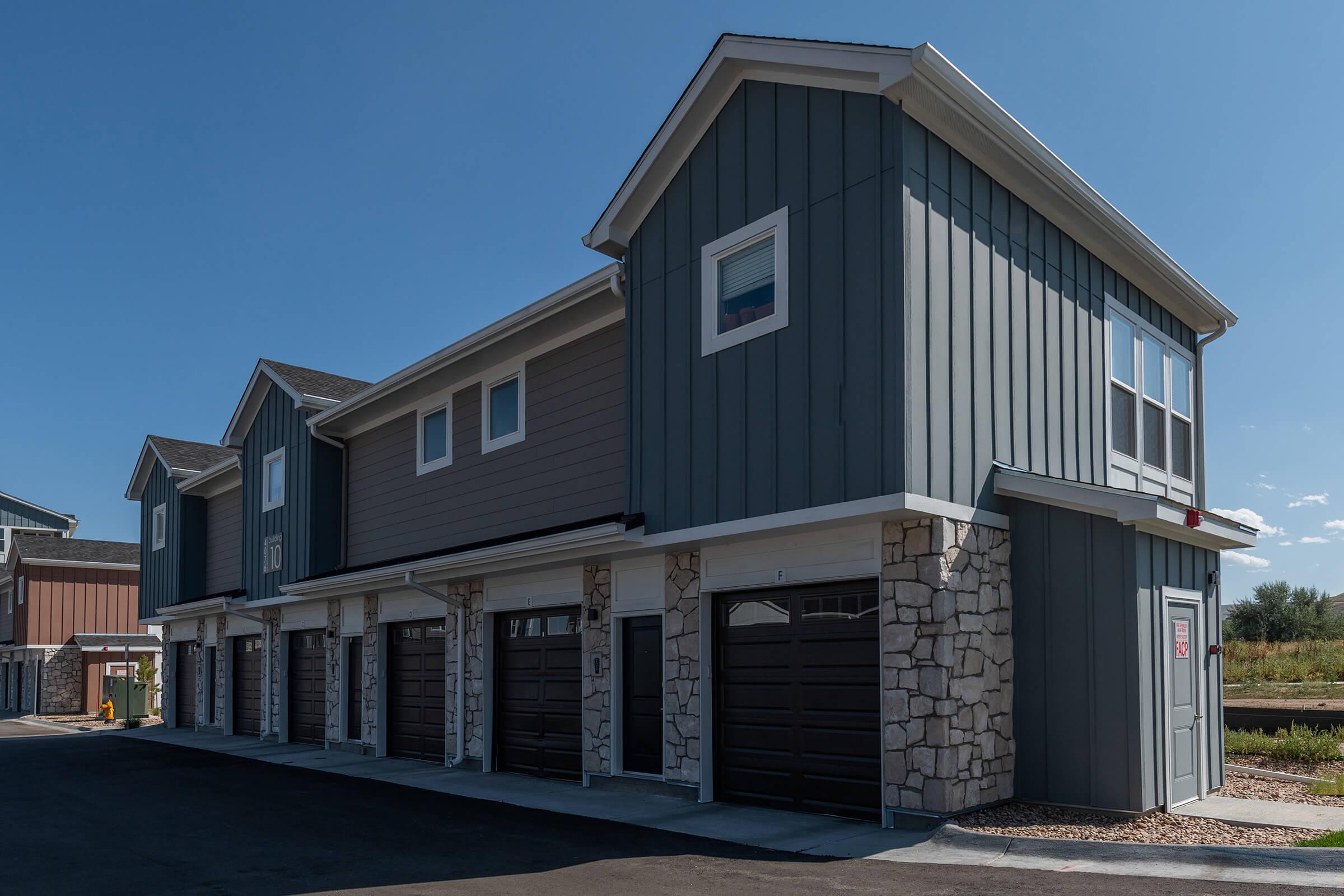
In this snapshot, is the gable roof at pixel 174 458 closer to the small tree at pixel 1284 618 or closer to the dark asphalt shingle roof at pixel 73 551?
the dark asphalt shingle roof at pixel 73 551

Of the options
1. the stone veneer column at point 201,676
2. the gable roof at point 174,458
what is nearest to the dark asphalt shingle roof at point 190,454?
the gable roof at point 174,458

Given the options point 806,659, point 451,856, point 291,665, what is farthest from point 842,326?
point 291,665

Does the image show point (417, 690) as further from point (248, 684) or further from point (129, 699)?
point (129, 699)

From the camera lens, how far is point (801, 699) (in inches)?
432

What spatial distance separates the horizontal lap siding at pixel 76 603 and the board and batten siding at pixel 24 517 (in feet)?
47.5

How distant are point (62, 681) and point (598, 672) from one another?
Answer: 33.5m

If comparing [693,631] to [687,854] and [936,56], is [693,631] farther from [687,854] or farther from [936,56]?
[936,56]

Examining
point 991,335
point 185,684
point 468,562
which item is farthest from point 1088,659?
point 185,684

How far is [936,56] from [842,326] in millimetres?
2481

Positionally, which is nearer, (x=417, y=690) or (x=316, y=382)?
(x=417, y=690)

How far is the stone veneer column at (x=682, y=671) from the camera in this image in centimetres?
1184

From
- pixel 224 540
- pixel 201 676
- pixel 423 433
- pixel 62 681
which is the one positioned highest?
pixel 423 433

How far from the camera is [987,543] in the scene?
1045 cm

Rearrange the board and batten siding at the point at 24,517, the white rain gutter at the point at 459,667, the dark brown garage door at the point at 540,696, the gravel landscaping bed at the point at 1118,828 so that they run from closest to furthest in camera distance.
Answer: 1. the gravel landscaping bed at the point at 1118,828
2. the dark brown garage door at the point at 540,696
3. the white rain gutter at the point at 459,667
4. the board and batten siding at the point at 24,517
